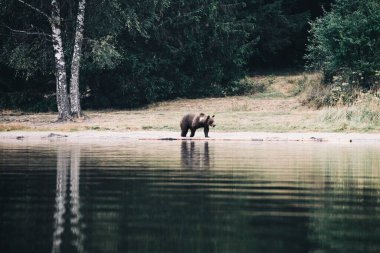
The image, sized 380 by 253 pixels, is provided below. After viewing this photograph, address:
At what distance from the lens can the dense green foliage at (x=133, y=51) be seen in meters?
39.0

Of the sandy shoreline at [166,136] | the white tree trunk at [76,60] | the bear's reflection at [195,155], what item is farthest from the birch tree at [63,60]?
the bear's reflection at [195,155]

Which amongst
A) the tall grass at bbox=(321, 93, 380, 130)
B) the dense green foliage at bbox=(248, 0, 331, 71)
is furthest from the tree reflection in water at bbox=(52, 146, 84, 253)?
the dense green foliage at bbox=(248, 0, 331, 71)

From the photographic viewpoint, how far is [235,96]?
47.0m

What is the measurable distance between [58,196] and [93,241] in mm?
3938

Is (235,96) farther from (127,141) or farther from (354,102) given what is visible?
(127,141)

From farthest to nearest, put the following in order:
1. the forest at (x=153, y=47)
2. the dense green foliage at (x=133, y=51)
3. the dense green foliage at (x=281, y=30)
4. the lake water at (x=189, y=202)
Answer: the dense green foliage at (x=281, y=30) < the dense green foliage at (x=133, y=51) < the forest at (x=153, y=47) < the lake water at (x=189, y=202)

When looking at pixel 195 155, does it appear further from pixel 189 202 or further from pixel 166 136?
pixel 189 202

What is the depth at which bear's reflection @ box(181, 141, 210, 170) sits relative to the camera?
1830 centimetres

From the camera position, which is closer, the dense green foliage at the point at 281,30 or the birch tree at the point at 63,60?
the birch tree at the point at 63,60

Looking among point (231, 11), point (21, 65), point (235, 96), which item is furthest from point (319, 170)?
point (231, 11)

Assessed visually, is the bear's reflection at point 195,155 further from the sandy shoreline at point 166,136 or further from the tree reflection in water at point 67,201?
the tree reflection in water at point 67,201

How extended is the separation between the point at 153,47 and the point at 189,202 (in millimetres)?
35253

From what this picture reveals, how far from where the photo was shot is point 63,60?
37.8 meters

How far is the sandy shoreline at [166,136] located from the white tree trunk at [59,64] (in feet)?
17.7
